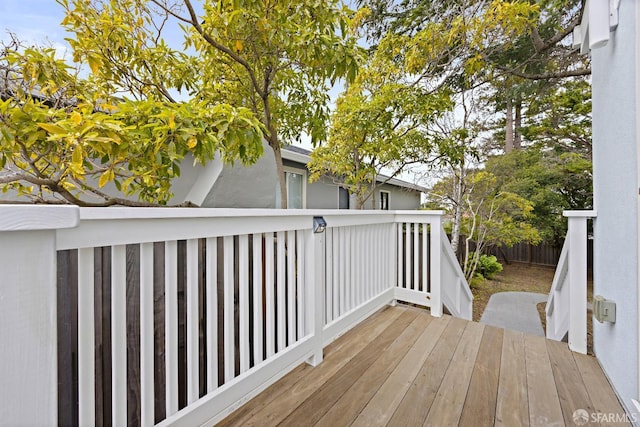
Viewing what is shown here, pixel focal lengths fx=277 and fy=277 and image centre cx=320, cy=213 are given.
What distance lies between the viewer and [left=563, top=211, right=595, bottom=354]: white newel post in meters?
2.13

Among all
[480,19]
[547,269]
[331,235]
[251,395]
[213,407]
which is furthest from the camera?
[547,269]

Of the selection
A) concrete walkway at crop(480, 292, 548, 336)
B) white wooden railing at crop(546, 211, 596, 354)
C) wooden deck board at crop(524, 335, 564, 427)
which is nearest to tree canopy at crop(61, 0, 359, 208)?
white wooden railing at crop(546, 211, 596, 354)

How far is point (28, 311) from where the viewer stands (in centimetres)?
73

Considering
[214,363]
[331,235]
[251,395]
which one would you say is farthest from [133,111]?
[251,395]

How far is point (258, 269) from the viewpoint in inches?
65.0

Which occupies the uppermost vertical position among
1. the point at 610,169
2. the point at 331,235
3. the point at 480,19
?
the point at 480,19

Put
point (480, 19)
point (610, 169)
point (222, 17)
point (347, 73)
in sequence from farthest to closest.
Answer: point (480, 19)
point (347, 73)
point (222, 17)
point (610, 169)

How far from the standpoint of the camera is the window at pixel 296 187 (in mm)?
5434

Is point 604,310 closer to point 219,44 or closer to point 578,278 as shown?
point 578,278

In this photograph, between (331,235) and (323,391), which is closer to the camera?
(323,391)

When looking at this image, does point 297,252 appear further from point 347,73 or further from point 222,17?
point 222,17

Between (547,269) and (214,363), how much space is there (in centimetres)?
1051

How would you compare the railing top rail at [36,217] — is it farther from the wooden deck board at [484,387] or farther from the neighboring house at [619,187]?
the neighboring house at [619,187]
